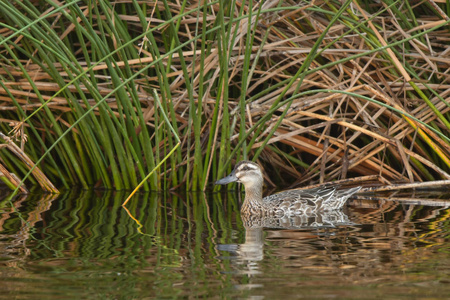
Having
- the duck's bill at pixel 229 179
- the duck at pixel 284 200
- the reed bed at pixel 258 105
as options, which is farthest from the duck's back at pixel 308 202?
the reed bed at pixel 258 105

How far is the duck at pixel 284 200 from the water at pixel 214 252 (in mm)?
152

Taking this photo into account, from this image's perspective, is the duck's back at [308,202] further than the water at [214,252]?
Yes

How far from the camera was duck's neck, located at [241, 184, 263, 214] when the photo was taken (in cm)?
607

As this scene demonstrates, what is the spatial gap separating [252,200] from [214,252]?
1987 millimetres

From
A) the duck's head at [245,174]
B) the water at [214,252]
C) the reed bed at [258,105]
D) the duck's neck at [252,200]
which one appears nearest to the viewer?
the water at [214,252]

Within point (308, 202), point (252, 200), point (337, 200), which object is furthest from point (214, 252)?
point (337, 200)

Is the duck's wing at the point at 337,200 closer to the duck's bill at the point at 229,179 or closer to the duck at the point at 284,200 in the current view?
the duck at the point at 284,200

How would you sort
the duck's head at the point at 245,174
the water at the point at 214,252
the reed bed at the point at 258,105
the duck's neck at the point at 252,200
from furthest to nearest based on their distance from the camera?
the reed bed at the point at 258,105
the duck's head at the point at 245,174
the duck's neck at the point at 252,200
the water at the point at 214,252

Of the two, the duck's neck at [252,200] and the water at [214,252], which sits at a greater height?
the duck's neck at [252,200]

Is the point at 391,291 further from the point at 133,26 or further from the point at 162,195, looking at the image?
the point at 133,26

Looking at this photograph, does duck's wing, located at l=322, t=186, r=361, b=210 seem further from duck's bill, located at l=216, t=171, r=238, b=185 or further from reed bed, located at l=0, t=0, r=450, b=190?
duck's bill, located at l=216, t=171, r=238, b=185

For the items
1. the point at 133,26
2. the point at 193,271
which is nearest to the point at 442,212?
the point at 193,271

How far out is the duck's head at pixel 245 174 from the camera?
6.18 metres

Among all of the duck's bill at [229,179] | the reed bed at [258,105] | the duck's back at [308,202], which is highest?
the reed bed at [258,105]
